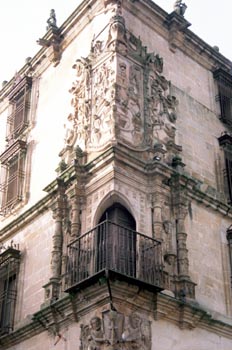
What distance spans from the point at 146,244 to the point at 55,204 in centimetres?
296

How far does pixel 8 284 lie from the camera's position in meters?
17.4

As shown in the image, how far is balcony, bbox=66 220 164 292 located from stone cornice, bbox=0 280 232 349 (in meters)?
0.29

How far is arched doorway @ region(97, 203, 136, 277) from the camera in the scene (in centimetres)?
1386

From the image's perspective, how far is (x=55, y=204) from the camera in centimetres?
1636

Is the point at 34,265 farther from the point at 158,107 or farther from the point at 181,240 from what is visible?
the point at 158,107

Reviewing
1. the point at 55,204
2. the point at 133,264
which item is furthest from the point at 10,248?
the point at 133,264

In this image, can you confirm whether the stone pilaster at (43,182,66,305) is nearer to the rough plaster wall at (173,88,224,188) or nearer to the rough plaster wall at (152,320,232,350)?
the rough plaster wall at (152,320,232,350)

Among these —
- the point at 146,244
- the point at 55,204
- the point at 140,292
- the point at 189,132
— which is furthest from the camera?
the point at 189,132

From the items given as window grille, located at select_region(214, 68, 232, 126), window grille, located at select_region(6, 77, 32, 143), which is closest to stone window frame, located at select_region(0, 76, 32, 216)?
window grille, located at select_region(6, 77, 32, 143)

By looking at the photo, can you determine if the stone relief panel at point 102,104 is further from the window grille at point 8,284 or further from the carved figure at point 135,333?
the carved figure at point 135,333

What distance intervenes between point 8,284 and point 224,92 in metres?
9.08

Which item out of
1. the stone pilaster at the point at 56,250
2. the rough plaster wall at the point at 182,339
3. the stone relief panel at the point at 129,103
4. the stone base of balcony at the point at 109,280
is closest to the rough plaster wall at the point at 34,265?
the stone pilaster at the point at 56,250

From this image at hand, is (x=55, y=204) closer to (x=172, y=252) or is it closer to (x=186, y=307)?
Result: (x=172, y=252)

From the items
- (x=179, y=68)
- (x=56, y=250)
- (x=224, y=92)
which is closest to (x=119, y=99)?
(x=179, y=68)
